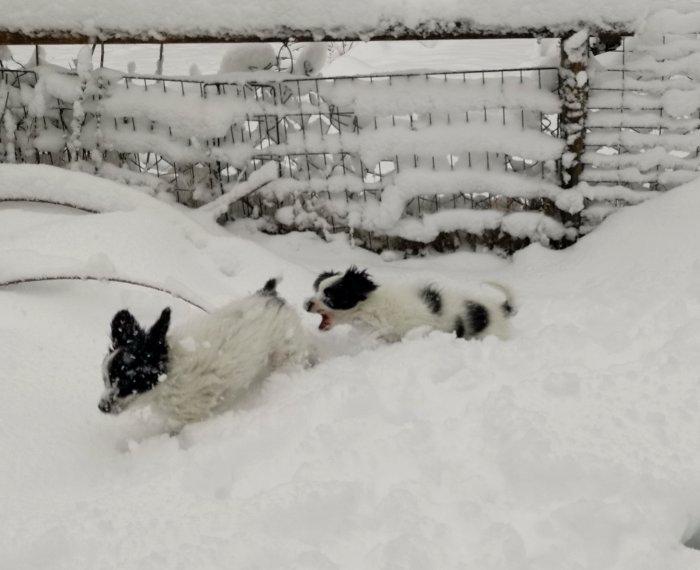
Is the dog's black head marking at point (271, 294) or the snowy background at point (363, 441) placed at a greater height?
the dog's black head marking at point (271, 294)

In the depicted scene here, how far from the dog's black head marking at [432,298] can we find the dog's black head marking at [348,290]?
0.30 meters

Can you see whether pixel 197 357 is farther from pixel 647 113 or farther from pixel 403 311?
pixel 647 113

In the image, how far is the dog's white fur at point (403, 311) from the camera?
14.8ft

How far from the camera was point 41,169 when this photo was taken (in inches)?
225

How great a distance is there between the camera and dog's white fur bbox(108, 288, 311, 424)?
12.4 ft

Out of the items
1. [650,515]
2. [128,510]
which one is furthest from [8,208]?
[650,515]

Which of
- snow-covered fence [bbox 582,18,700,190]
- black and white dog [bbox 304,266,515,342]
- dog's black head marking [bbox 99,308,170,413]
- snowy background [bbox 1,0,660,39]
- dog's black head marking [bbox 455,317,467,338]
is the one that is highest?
snowy background [bbox 1,0,660,39]

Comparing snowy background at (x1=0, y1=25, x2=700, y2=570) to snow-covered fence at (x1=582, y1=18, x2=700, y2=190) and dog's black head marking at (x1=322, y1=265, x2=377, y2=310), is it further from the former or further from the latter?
snow-covered fence at (x1=582, y1=18, x2=700, y2=190)

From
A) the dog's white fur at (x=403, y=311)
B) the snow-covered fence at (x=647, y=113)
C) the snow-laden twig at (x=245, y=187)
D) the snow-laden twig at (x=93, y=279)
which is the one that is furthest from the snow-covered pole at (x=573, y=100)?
the snow-laden twig at (x=93, y=279)

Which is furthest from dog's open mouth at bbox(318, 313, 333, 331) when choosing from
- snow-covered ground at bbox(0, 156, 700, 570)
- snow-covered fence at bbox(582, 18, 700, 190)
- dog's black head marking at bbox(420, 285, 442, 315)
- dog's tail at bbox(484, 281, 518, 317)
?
snow-covered fence at bbox(582, 18, 700, 190)

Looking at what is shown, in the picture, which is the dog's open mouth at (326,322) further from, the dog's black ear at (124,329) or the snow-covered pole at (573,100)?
the snow-covered pole at (573,100)

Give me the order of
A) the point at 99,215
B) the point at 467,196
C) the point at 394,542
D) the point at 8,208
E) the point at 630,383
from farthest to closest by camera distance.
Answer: the point at 467,196, the point at 8,208, the point at 99,215, the point at 630,383, the point at 394,542

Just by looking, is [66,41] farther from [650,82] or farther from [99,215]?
[650,82]

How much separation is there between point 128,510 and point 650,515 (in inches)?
68.7
